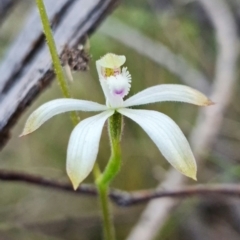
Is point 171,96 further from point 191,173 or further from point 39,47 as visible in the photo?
point 39,47

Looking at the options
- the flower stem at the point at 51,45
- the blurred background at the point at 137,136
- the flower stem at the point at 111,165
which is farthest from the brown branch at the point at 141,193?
the blurred background at the point at 137,136

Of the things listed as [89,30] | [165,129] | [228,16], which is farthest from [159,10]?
[165,129]

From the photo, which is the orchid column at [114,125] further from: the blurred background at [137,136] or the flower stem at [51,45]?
the blurred background at [137,136]

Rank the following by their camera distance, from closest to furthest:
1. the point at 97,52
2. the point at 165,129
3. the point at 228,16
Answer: the point at 165,129 < the point at 228,16 < the point at 97,52

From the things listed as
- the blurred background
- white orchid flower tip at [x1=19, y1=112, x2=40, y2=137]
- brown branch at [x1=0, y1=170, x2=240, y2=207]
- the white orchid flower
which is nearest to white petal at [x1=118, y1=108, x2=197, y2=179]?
the white orchid flower

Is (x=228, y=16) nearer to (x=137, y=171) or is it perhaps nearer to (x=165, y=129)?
(x=137, y=171)

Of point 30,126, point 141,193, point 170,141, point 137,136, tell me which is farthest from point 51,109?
point 137,136
